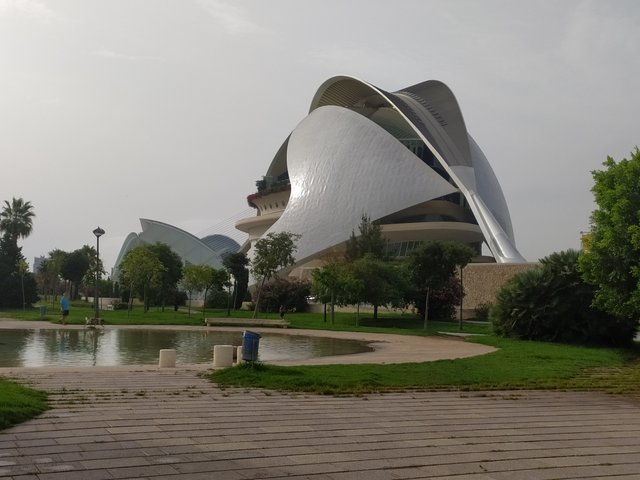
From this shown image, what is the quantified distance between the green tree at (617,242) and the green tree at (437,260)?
12901 mm

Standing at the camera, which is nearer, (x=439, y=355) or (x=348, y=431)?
(x=348, y=431)

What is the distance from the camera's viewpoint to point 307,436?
608 centimetres

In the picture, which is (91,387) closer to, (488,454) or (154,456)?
(154,456)

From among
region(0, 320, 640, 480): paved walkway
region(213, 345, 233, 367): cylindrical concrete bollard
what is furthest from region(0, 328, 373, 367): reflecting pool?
region(0, 320, 640, 480): paved walkway

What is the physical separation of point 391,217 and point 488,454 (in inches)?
1716

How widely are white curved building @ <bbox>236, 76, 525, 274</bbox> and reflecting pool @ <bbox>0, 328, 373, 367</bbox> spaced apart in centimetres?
2161

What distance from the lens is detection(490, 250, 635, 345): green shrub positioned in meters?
19.8

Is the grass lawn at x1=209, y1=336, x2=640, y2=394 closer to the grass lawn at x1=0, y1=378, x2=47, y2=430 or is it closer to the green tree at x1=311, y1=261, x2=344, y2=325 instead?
the grass lawn at x1=0, y1=378, x2=47, y2=430

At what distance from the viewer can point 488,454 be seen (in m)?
5.74

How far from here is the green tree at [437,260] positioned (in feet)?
92.9

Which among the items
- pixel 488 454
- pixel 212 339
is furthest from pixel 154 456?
pixel 212 339

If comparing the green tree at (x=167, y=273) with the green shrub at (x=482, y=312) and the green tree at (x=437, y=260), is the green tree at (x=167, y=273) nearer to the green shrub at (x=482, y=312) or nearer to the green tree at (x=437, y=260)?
the green shrub at (x=482, y=312)

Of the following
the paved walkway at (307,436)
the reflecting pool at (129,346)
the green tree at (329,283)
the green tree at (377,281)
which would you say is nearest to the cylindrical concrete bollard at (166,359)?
the reflecting pool at (129,346)

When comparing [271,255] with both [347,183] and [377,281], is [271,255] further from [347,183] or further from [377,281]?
[347,183]
